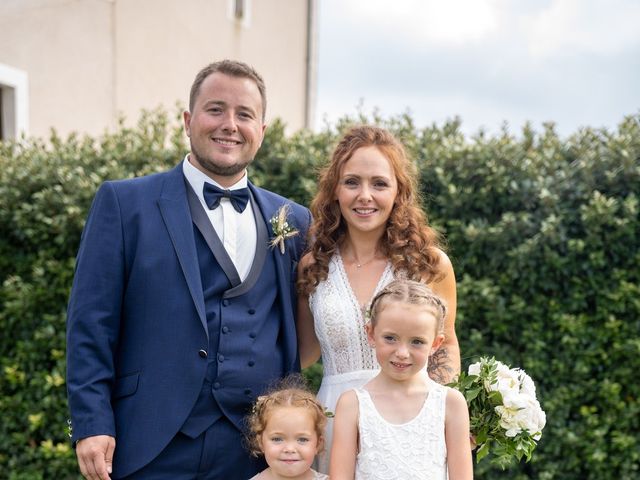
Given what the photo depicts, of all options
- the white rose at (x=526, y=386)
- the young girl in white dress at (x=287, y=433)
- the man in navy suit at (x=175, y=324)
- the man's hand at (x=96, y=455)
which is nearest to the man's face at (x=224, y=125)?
the man in navy suit at (x=175, y=324)

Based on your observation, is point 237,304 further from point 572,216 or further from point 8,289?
point 8,289

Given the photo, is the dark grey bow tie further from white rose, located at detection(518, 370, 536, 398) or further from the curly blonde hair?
white rose, located at detection(518, 370, 536, 398)

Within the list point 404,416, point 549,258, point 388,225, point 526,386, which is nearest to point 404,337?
point 404,416

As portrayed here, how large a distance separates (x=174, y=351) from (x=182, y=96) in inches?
344

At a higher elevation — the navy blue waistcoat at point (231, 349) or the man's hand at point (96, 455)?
the navy blue waistcoat at point (231, 349)

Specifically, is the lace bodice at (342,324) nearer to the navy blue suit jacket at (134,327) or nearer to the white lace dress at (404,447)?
the navy blue suit jacket at (134,327)

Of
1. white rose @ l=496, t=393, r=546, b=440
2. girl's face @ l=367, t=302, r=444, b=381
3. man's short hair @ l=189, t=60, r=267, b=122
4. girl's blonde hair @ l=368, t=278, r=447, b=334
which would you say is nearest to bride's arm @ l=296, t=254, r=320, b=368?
girl's blonde hair @ l=368, t=278, r=447, b=334

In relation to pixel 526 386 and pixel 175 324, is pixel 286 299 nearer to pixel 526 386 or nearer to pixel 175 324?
pixel 175 324

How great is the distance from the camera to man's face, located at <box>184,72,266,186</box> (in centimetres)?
326

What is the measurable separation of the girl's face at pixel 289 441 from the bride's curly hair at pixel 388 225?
1.95ft

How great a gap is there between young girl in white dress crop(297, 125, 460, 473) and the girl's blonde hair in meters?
0.31

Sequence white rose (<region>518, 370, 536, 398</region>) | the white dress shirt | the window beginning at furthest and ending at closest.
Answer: the window → the white dress shirt → white rose (<region>518, 370, 536, 398</region>)

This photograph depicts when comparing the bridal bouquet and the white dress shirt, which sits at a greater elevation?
the white dress shirt

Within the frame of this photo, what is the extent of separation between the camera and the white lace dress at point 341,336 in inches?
132
